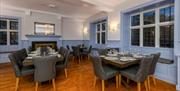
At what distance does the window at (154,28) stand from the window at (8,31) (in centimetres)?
553

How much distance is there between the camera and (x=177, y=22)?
2.49m

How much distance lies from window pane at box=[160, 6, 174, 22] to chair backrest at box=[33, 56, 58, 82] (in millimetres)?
3310

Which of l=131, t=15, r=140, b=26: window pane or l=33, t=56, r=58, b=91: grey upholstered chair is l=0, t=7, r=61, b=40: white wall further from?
l=131, t=15, r=140, b=26: window pane

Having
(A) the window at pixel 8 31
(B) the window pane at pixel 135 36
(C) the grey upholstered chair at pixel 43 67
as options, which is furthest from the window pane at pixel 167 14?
(A) the window at pixel 8 31

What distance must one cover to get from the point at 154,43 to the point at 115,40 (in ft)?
5.42

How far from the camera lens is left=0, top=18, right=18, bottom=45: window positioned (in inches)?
209

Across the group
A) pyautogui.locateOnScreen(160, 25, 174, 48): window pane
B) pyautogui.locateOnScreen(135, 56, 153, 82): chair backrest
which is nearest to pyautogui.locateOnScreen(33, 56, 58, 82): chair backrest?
pyautogui.locateOnScreen(135, 56, 153, 82): chair backrest

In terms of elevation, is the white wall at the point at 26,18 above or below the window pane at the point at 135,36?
above

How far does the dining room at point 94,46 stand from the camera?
2398 millimetres

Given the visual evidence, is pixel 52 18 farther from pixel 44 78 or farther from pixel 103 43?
pixel 44 78

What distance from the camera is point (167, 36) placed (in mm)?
3283

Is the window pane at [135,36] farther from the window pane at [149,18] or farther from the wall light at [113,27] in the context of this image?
the wall light at [113,27]

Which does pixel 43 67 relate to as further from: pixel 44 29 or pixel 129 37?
pixel 44 29

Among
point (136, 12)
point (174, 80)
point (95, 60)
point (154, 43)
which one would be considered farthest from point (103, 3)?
point (174, 80)
